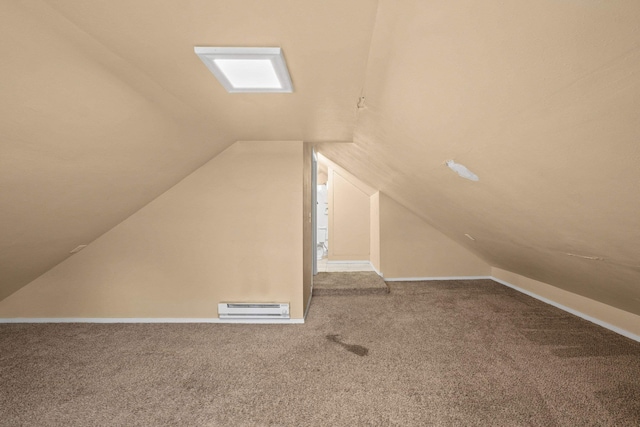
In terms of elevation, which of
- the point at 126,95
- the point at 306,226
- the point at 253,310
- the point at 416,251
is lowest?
the point at 253,310

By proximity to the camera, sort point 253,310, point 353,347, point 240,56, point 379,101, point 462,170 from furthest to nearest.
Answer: point 253,310 → point 353,347 → point 462,170 → point 379,101 → point 240,56

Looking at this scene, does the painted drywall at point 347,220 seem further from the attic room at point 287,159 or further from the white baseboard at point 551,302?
the attic room at point 287,159

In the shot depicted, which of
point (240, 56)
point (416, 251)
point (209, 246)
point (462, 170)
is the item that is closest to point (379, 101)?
point (462, 170)

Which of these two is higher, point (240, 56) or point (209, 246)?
point (240, 56)

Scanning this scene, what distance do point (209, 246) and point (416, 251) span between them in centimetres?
392

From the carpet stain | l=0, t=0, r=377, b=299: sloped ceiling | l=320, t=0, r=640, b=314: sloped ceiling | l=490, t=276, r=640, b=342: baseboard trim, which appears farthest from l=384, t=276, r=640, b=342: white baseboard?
l=0, t=0, r=377, b=299: sloped ceiling

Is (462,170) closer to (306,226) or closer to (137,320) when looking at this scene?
(306,226)

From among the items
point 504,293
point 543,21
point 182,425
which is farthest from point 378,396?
point 504,293

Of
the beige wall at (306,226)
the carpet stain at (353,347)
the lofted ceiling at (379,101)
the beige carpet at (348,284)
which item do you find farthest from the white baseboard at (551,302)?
the carpet stain at (353,347)

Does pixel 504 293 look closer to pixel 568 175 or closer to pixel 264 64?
pixel 568 175

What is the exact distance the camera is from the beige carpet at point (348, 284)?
15.1ft

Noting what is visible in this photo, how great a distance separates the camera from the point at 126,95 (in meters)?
1.79

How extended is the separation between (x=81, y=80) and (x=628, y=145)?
2549 mm

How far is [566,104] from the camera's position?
104cm
